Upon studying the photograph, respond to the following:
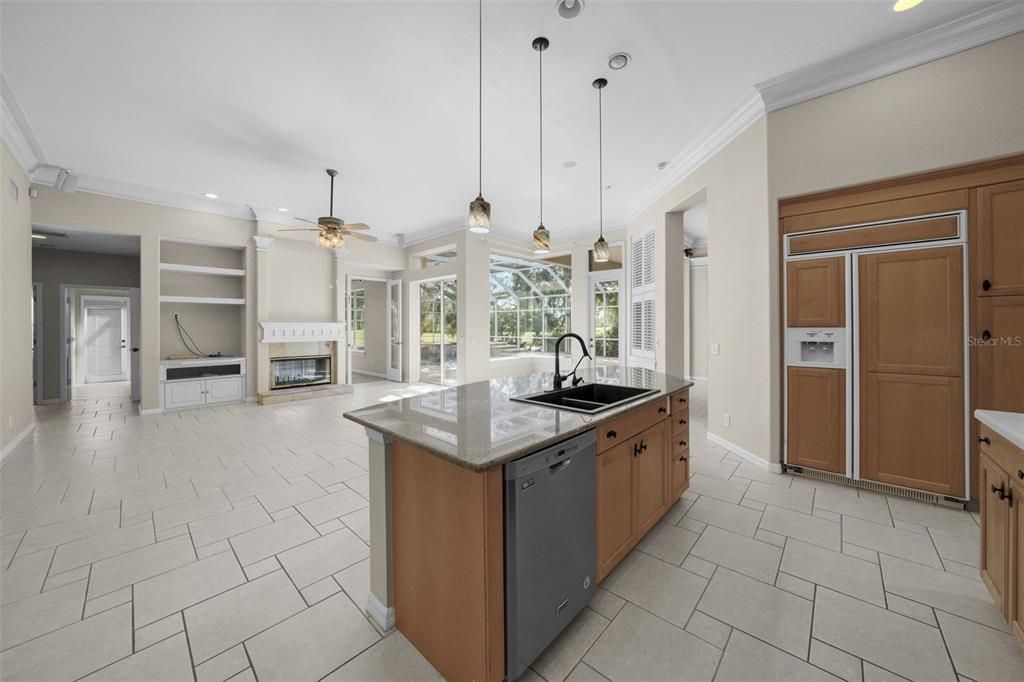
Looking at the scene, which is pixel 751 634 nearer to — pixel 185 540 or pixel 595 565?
pixel 595 565

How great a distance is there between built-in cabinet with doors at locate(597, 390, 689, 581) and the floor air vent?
4.49 feet

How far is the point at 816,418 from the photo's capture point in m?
2.97

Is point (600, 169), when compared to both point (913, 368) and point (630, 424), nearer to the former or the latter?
point (913, 368)

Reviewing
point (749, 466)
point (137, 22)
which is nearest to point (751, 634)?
point (749, 466)

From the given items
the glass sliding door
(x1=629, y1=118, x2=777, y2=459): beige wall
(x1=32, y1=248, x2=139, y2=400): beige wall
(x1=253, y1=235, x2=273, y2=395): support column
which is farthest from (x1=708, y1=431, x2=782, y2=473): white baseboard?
(x1=32, y1=248, x2=139, y2=400): beige wall

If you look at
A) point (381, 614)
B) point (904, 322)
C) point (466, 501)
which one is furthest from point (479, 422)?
point (904, 322)

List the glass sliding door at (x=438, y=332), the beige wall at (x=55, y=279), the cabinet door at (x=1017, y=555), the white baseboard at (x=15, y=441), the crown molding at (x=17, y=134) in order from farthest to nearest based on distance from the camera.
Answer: the glass sliding door at (x=438, y=332) → the beige wall at (x=55, y=279) → the white baseboard at (x=15, y=441) → the crown molding at (x=17, y=134) → the cabinet door at (x=1017, y=555)

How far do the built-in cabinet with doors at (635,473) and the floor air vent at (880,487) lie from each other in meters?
1.37

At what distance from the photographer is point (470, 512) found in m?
1.21

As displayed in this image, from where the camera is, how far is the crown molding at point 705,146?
125 inches

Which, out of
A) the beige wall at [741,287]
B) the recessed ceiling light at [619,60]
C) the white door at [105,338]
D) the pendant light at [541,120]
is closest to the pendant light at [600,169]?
the recessed ceiling light at [619,60]

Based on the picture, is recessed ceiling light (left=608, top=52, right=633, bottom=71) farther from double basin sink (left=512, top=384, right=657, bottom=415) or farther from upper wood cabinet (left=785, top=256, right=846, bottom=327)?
double basin sink (left=512, top=384, right=657, bottom=415)

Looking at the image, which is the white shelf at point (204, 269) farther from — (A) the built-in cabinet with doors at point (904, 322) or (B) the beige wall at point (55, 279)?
(A) the built-in cabinet with doors at point (904, 322)

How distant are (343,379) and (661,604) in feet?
22.6
